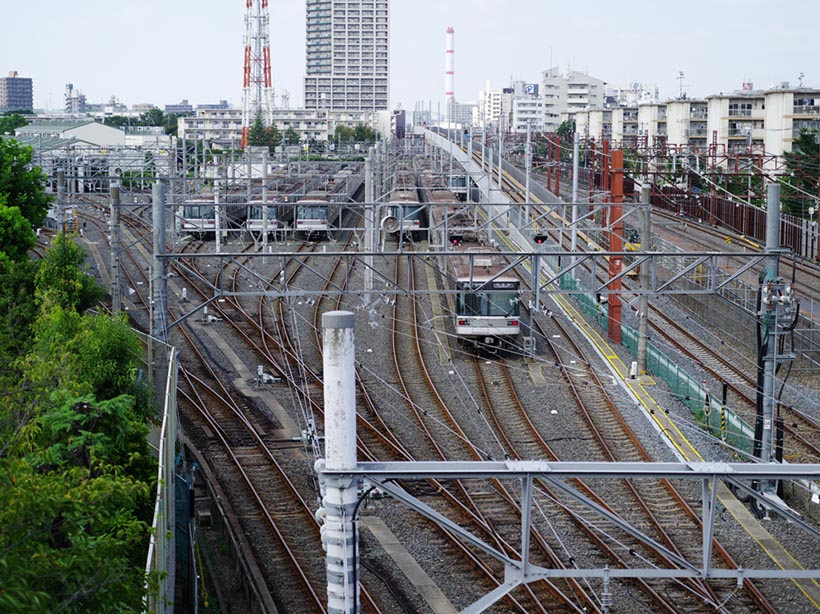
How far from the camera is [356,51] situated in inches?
5246

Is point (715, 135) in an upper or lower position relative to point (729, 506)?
upper

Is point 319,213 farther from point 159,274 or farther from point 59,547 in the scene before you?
point 59,547

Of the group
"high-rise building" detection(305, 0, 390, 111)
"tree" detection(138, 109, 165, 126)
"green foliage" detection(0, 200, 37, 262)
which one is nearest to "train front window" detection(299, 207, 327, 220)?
"green foliage" detection(0, 200, 37, 262)

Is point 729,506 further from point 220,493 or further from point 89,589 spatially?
point 89,589

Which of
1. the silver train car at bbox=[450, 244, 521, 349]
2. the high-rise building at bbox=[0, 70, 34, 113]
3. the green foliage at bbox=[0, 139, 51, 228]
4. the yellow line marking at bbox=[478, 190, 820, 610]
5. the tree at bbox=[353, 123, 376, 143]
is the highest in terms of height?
the high-rise building at bbox=[0, 70, 34, 113]

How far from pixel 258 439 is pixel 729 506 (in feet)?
19.4

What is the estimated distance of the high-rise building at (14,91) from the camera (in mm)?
192250

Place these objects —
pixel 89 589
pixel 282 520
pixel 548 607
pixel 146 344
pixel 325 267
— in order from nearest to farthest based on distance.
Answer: pixel 89 589 → pixel 548 607 → pixel 282 520 → pixel 146 344 → pixel 325 267

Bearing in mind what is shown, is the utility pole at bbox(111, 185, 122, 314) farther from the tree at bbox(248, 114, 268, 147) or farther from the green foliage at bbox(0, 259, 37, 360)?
the tree at bbox(248, 114, 268, 147)

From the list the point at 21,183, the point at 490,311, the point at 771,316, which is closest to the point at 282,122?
the point at 21,183

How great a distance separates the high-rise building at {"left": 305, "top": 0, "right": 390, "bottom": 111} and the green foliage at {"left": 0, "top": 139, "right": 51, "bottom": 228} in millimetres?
108790

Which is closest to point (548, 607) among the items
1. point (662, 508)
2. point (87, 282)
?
point (662, 508)

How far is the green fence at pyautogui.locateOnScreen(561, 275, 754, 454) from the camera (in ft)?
44.7

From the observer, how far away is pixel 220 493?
12070 millimetres
